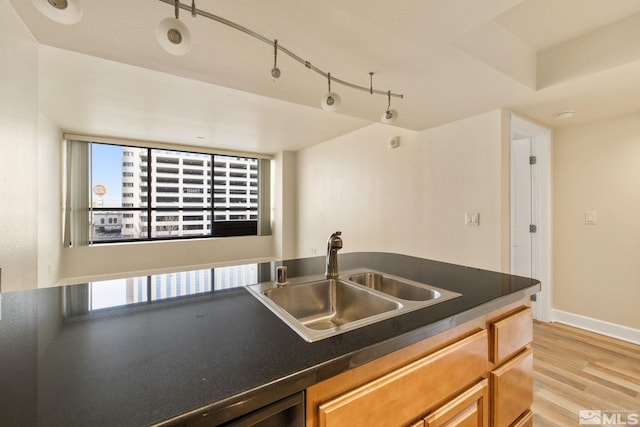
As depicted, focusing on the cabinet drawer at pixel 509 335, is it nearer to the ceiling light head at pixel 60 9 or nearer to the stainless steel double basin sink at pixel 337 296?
the stainless steel double basin sink at pixel 337 296

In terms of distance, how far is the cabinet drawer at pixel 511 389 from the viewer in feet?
3.57

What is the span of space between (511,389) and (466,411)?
12.8 inches

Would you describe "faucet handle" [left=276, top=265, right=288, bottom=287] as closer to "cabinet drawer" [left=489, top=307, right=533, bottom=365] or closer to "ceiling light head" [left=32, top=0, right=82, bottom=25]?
"cabinet drawer" [left=489, top=307, right=533, bottom=365]

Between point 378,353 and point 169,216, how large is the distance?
18.7ft

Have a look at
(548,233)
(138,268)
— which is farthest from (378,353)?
(138,268)

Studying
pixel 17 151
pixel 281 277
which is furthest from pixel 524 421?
pixel 17 151

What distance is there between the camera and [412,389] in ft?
2.68

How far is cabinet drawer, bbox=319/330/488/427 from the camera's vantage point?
0.68 metres

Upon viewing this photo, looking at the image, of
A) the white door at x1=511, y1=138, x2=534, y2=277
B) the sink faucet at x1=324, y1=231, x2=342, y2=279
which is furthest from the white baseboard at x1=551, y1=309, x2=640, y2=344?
the sink faucet at x1=324, y1=231, x2=342, y2=279

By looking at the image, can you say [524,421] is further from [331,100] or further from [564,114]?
[564,114]

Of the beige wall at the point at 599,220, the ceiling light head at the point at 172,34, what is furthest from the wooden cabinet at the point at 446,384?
the beige wall at the point at 599,220

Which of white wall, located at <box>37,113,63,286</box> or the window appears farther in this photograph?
the window

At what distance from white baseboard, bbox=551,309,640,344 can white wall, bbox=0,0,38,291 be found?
4.56m

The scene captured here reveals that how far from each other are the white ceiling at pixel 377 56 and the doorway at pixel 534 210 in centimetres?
34
